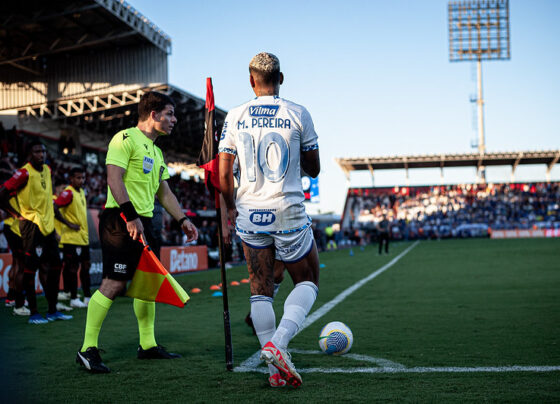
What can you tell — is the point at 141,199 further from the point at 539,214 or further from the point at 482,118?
the point at 482,118

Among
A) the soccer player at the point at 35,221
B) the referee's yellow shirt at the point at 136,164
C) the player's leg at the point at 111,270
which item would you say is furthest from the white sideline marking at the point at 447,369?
the soccer player at the point at 35,221

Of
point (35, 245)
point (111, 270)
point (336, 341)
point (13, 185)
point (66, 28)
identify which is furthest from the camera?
point (66, 28)

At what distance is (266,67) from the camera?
3514 millimetres

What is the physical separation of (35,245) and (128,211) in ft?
11.6

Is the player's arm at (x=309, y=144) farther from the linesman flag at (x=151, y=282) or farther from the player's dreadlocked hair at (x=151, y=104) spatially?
the player's dreadlocked hair at (x=151, y=104)

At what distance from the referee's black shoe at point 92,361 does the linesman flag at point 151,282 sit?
48cm

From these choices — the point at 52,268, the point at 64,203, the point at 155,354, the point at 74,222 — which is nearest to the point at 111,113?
the point at 74,222

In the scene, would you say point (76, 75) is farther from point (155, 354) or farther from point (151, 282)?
point (151, 282)

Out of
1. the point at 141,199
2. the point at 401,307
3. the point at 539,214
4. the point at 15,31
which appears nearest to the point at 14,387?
the point at 141,199

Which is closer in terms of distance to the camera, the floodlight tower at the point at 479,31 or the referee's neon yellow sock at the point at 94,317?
the referee's neon yellow sock at the point at 94,317

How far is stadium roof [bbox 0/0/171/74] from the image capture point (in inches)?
904

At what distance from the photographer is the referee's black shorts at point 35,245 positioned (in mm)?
6844

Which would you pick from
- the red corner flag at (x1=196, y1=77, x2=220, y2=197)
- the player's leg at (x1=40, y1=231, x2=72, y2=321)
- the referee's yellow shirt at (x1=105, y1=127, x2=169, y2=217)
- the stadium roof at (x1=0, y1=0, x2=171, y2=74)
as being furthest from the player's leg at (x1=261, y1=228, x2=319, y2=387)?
the stadium roof at (x1=0, y1=0, x2=171, y2=74)

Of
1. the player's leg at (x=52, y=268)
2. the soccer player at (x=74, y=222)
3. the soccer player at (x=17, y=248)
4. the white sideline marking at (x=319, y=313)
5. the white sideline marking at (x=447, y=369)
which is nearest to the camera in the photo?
the white sideline marking at (x=447, y=369)
